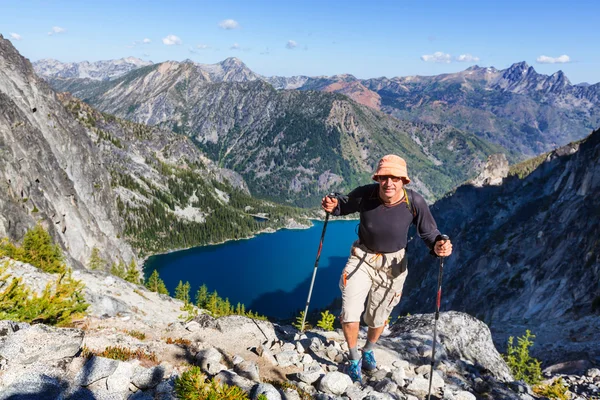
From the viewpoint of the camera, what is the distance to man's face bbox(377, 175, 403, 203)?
30.4 ft

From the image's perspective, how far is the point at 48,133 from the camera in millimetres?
137000

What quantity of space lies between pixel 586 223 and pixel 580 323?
123ft

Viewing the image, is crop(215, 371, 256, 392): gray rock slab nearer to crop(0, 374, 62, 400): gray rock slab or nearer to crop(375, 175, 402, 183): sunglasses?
crop(0, 374, 62, 400): gray rock slab

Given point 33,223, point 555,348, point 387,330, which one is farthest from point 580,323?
point 33,223

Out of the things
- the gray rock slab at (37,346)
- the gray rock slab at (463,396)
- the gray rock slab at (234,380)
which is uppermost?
the gray rock slab at (37,346)

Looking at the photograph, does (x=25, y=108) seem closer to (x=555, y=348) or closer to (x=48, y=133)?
(x=48, y=133)

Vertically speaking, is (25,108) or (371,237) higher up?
(25,108)

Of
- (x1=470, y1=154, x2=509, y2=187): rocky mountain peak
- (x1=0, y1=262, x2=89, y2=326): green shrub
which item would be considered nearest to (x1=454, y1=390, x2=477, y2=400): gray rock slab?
(x1=0, y1=262, x2=89, y2=326): green shrub

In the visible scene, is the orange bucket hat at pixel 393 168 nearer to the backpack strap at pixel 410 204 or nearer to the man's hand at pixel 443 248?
the backpack strap at pixel 410 204

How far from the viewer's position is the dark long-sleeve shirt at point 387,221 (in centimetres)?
974

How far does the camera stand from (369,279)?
10.3m

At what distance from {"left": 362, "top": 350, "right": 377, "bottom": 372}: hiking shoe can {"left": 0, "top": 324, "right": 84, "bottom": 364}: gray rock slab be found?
750 centimetres

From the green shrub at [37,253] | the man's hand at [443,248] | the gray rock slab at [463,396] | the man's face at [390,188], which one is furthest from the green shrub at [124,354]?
the green shrub at [37,253]

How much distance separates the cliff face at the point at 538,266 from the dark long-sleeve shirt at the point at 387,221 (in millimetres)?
21048
